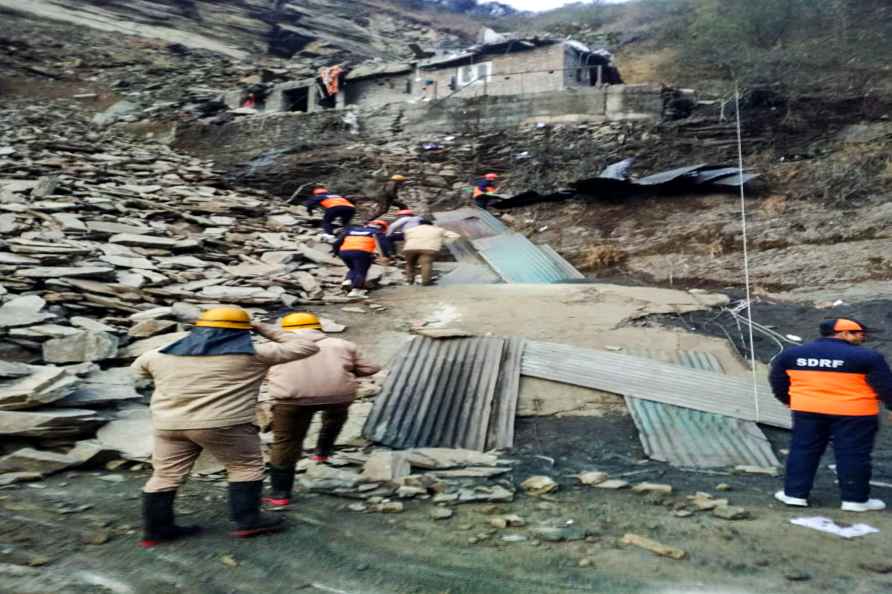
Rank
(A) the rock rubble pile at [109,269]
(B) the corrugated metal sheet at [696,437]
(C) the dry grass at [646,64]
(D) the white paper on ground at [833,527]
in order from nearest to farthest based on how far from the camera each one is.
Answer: (D) the white paper on ground at [833,527]
(A) the rock rubble pile at [109,269]
(B) the corrugated metal sheet at [696,437]
(C) the dry grass at [646,64]

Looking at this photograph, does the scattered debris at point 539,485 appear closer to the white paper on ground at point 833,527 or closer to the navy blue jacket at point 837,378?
the white paper on ground at point 833,527

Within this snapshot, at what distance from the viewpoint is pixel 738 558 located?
9.91 feet

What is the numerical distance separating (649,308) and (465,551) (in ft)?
18.5

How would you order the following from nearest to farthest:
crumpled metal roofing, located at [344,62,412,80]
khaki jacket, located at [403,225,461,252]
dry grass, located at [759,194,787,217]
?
khaki jacket, located at [403,225,461,252]
dry grass, located at [759,194,787,217]
crumpled metal roofing, located at [344,62,412,80]

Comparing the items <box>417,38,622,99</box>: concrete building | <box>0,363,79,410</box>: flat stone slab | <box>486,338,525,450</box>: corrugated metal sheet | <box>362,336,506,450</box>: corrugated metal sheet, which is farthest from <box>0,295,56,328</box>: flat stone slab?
<box>417,38,622,99</box>: concrete building

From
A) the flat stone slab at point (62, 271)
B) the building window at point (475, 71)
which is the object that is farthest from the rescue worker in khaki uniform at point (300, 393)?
the building window at point (475, 71)

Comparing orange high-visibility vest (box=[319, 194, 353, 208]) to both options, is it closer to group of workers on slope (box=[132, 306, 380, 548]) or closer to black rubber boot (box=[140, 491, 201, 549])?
group of workers on slope (box=[132, 306, 380, 548])

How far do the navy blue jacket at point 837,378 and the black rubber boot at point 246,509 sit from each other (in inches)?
124

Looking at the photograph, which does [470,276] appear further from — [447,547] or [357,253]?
[447,547]

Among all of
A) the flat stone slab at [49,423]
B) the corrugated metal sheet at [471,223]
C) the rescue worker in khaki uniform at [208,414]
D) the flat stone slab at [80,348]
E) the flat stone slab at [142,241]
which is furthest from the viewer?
the corrugated metal sheet at [471,223]

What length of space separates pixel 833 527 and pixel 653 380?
2.71 meters

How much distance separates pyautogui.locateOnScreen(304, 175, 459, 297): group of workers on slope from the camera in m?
9.22

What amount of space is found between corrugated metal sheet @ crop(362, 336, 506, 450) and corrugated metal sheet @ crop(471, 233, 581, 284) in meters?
3.96

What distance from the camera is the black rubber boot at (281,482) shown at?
12.7 feet
